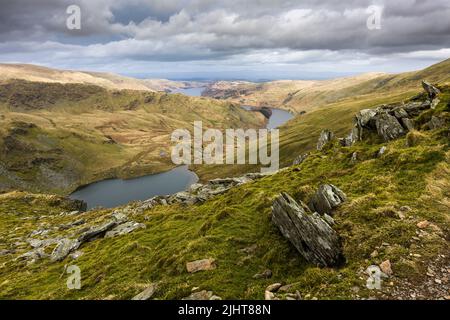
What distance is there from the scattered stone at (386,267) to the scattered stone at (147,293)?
14.6 metres

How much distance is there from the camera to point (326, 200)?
28297 millimetres

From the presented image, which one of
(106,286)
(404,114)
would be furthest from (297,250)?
(404,114)

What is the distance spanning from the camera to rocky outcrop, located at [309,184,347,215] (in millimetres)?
28033

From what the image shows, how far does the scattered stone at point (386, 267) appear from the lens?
60.2 ft

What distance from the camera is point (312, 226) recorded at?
23.1m

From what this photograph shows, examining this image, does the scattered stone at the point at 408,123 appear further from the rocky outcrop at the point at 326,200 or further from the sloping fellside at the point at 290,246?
the rocky outcrop at the point at 326,200

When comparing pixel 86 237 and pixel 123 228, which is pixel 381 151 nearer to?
pixel 123 228

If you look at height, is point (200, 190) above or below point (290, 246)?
below

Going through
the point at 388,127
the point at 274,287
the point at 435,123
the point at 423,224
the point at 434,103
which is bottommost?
the point at 274,287

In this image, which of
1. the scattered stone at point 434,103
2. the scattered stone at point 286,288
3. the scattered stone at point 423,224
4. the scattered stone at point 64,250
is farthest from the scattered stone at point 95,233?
the scattered stone at point 434,103

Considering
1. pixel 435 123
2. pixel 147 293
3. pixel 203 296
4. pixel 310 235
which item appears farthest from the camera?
pixel 435 123

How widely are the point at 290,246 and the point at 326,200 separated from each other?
18.9 feet

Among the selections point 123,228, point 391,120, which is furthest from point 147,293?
point 391,120
